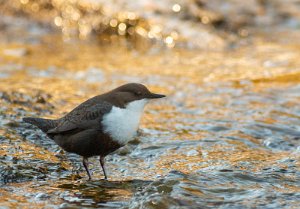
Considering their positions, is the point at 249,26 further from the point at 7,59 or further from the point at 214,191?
the point at 214,191

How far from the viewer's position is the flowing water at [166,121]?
15.0 feet

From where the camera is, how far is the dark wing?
494 centimetres

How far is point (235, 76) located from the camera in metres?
8.88

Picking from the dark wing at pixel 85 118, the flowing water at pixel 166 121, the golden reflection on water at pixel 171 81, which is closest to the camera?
the flowing water at pixel 166 121

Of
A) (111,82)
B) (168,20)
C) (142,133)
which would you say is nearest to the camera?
(142,133)

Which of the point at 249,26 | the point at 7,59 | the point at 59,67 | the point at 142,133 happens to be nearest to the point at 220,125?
the point at 142,133

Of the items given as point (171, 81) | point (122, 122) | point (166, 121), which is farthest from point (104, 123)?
point (171, 81)

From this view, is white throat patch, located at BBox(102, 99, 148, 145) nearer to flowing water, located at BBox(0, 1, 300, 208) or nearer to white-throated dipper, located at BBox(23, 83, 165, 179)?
white-throated dipper, located at BBox(23, 83, 165, 179)

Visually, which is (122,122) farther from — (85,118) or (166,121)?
(166,121)

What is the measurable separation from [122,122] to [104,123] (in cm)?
15

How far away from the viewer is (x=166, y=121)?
705 centimetres

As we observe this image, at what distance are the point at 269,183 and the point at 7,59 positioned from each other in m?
6.06

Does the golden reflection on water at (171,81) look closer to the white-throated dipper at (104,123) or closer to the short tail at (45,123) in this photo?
the short tail at (45,123)

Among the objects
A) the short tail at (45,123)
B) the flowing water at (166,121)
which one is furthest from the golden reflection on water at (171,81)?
the short tail at (45,123)
